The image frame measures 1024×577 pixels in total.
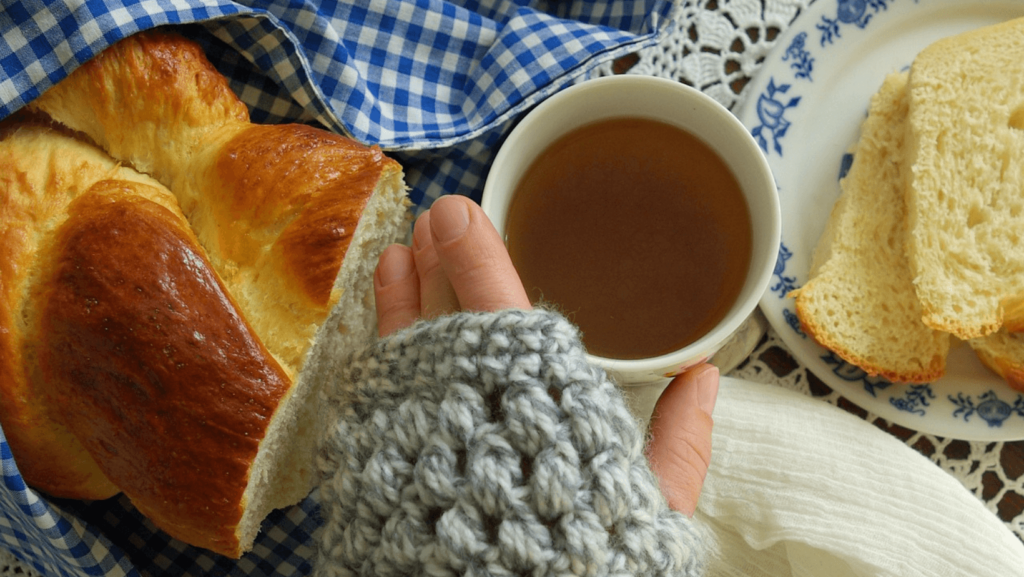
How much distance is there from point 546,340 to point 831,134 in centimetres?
82

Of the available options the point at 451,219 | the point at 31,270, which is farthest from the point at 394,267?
the point at 31,270

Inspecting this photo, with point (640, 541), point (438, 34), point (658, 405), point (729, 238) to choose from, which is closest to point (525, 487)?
point (640, 541)

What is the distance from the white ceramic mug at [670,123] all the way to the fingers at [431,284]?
0.11m

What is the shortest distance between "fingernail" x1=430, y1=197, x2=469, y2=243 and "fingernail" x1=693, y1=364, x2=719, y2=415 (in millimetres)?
392

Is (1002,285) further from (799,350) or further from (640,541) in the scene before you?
(640,541)

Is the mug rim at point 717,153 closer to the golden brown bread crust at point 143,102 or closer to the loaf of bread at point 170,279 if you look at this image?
the loaf of bread at point 170,279

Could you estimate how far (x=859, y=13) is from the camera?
4.37 feet

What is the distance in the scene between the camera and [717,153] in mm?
1122

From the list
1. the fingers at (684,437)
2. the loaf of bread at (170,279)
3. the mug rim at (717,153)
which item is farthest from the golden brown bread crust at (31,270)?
the fingers at (684,437)

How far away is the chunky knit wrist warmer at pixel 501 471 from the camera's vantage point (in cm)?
80

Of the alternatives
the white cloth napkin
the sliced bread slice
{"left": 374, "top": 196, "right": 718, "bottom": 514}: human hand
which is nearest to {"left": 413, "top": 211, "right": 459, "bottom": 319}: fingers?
{"left": 374, "top": 196, "right": 718, "bottom": 514}: human hand

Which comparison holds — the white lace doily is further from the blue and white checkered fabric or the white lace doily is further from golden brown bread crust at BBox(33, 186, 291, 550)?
golden brown bread crust at BBox(33, 186, 291, 550)

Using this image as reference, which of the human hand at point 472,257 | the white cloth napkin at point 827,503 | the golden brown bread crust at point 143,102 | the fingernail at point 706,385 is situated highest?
the golden brown bread crust at point 143,102

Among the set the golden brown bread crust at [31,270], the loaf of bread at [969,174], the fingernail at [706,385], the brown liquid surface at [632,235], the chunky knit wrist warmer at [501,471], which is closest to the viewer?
the chunky knit wrist warmer at [501,471]
